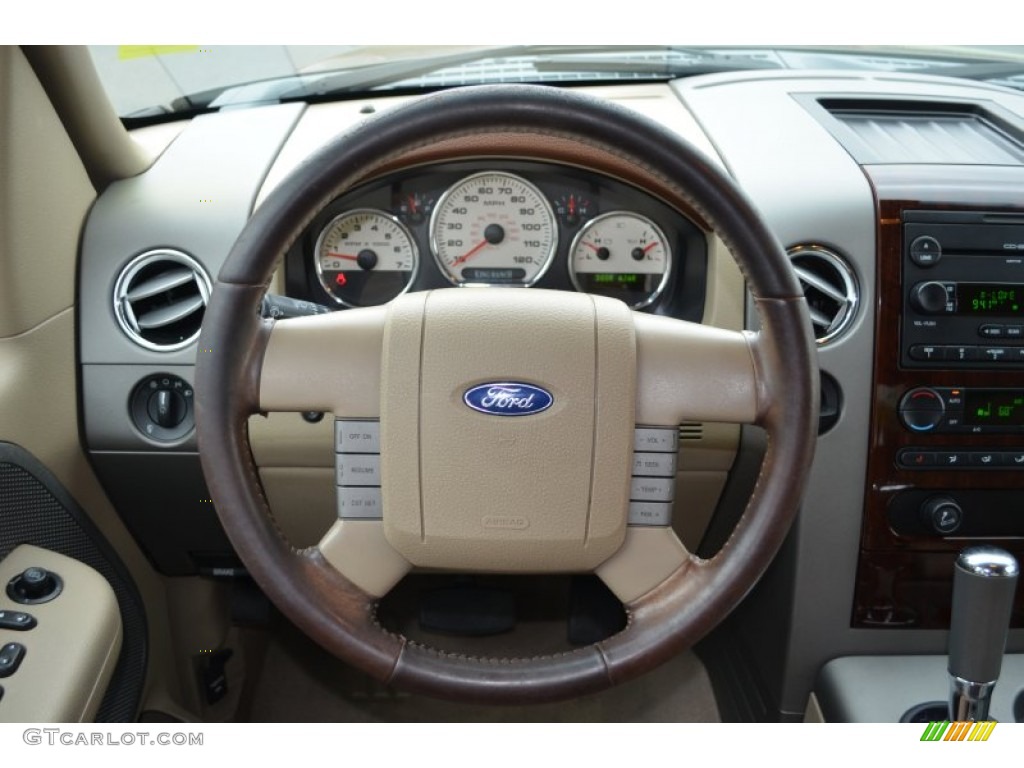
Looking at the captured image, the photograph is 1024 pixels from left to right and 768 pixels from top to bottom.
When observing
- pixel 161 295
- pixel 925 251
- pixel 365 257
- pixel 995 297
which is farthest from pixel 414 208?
pixel 995 297

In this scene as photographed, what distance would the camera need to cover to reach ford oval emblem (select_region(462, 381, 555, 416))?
100 centimetres

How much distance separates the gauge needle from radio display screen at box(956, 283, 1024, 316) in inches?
26.7

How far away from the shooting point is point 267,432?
142cm

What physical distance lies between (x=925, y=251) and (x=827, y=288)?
0.14 m

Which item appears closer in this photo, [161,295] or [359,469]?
[359,469]

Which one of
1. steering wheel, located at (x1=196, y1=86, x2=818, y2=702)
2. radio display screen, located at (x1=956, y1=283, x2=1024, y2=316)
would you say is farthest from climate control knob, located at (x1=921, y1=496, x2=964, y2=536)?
steering wheel, located at (x1=196, y1=86, x2=818, y2=702)

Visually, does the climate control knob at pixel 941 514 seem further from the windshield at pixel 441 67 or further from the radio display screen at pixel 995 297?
the windshield at pixel 441 67

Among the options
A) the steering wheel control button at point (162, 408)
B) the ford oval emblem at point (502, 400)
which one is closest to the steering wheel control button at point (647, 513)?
the ford oval emblem at point (502, 400)

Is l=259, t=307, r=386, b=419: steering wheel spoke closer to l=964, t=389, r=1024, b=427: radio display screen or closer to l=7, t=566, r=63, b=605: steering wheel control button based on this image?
l=7, t=566, r=63, b=605: steering wheel control button

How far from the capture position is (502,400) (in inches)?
39.2

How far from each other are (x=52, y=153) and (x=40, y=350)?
283 mm

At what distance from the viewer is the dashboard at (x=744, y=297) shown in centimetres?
137

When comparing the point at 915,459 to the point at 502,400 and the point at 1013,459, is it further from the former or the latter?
the point at 502,400

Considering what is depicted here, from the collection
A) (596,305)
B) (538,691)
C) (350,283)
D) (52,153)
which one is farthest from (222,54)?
(538,691)
